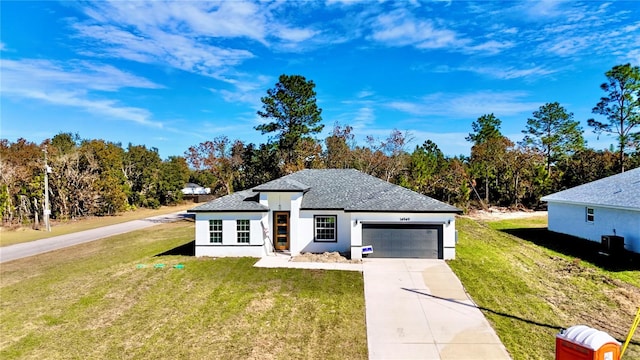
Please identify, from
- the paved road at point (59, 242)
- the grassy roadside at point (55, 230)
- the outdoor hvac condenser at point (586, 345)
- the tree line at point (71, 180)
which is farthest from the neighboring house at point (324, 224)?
the tree line at point (71, 180)

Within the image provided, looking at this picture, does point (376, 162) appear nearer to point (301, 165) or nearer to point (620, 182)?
point (301, 165)

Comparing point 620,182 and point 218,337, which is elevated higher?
point 620,182

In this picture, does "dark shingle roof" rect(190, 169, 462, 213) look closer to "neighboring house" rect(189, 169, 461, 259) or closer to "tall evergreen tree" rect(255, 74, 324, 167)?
"neighboring house" rect(189, 169, 461, 259)

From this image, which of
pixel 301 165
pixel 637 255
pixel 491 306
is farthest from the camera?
pixel 301 165

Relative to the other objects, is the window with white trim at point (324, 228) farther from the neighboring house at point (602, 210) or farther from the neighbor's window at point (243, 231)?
the neighboring house at point (602, 210)

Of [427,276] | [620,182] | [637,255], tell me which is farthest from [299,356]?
[620,182]

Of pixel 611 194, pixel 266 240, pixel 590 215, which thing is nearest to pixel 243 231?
pixel 266 240

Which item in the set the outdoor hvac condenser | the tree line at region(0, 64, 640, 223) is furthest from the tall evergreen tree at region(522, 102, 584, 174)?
the outdoor hvac condenser
